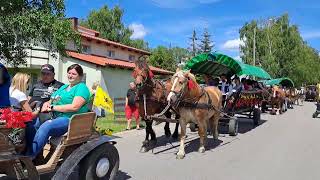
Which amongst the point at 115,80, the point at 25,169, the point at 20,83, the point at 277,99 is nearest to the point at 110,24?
the point at 115,80

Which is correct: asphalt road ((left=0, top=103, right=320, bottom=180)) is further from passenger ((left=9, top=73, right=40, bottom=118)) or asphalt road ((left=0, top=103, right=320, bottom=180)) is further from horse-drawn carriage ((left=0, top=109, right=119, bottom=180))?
passenger ((left=9, top=73, right=40, bottom=118))

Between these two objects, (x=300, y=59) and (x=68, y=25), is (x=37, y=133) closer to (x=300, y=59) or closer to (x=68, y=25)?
(x=68, y=25)

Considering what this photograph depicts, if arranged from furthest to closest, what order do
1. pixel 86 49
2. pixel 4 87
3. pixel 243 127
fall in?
pixel 86 49
pixel 243 127
pixel 4 87

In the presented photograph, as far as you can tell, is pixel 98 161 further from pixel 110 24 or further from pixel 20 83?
pixel 110 24

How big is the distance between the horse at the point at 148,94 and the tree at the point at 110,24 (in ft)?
165

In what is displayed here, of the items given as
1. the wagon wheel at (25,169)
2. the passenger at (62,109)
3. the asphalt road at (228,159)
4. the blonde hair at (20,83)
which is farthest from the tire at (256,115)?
the wagon wheel at (25,169)

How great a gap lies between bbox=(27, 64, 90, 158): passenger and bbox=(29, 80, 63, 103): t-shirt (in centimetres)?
97

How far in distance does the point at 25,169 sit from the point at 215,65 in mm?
11347

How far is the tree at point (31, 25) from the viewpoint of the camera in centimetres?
1555

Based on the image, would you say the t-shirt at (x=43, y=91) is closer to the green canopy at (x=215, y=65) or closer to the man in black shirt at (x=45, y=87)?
the man in black shirt at (x=45, y=87)

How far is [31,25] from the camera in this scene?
1561 cm

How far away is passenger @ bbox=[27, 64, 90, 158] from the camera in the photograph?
603 cm

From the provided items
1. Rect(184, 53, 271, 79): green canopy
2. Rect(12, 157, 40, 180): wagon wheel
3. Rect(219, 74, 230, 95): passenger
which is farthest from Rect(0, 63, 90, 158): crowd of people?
Rect(219, 74, 230, 95): passenger

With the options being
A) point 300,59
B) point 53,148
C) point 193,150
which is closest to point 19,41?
point 193,150
